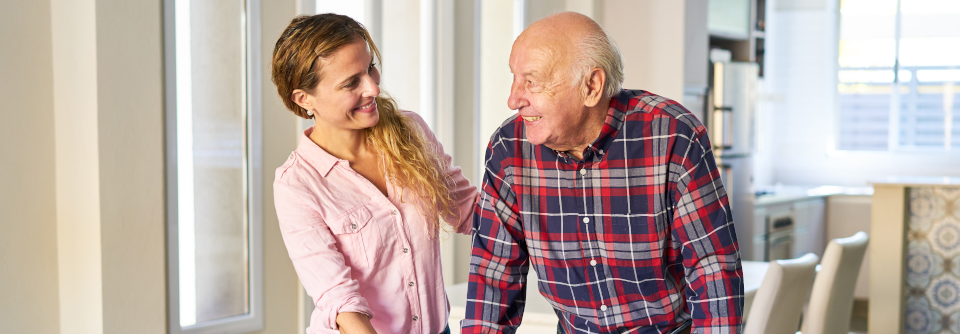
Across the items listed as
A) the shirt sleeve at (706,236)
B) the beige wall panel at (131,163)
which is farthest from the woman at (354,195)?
the beige wall panel at (131,163)

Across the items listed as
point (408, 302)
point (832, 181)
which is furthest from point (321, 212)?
point (832, 181)

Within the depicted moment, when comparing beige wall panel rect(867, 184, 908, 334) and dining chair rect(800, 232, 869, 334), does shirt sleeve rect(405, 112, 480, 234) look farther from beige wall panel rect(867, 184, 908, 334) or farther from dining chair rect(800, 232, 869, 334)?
beige wall panel rect(867, 184, 908, 334)

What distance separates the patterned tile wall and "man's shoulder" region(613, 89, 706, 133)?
2897mm

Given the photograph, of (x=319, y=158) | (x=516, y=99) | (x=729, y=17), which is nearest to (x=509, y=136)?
(x=516, y=99)

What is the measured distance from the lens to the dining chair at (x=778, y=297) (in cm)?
205

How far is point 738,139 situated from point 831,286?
2.87 m

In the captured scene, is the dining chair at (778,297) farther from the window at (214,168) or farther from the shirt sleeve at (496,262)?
the window at (214,168)

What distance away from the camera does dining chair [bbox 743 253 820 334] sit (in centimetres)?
205

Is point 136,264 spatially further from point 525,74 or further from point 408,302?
point 525,74

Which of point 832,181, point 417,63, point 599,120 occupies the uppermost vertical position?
point 417,63

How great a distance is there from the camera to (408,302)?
155cm

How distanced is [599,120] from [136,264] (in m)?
1.32

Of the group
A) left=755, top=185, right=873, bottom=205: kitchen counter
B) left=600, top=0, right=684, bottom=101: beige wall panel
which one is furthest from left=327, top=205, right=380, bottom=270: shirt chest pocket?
left=755, top=185, right=873, bottom=205: kitchen counter

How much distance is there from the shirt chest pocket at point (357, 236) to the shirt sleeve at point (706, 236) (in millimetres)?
571
